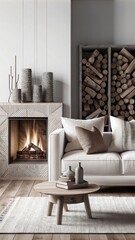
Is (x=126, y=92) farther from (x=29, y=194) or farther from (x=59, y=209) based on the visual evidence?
Answer: (x=59, y=209)

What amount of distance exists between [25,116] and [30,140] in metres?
0.42

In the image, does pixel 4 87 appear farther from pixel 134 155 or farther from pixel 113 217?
pixel 113 217

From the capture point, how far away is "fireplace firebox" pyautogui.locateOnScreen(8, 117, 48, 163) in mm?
6805

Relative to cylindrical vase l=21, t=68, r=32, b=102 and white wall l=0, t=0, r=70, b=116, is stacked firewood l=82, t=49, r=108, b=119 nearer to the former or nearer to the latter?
white wall l=0, t=0, r=70, b=116

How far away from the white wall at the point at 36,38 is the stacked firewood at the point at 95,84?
0.40 metres

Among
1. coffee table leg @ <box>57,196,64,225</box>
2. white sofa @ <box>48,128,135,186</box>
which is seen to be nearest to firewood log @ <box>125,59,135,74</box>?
white sofa @ <box>48,128,135,186</box>

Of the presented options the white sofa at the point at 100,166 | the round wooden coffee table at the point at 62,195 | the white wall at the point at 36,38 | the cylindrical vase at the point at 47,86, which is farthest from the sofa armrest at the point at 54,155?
the white wall at the point at 36,38

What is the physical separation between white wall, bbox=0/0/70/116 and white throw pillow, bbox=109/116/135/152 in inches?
41.0

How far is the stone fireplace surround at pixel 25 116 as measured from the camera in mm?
6559

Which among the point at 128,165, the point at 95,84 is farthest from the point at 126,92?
the point at 128,165

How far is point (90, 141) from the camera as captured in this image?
18.7 feet

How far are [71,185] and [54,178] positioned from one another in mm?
1219

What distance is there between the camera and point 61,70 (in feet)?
22.4

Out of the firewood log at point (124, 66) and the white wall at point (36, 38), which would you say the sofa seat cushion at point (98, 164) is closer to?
the white wall at point (36, 38)
